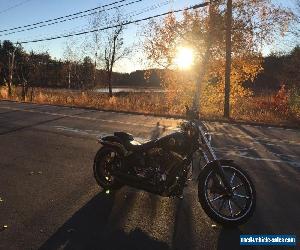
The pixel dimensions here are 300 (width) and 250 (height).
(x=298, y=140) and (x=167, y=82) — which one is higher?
(x=167, y=82)

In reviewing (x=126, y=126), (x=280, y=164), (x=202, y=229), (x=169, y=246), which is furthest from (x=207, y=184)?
(x=126, y=126)

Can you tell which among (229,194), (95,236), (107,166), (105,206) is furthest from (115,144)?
(229,194)

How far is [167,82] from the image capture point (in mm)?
24312

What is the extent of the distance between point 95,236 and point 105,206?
1.11 m

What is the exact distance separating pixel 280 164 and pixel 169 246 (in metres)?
5.13

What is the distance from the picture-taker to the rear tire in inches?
262

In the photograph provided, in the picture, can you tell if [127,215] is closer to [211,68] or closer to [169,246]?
[169,246]

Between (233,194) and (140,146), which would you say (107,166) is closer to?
(140,146)

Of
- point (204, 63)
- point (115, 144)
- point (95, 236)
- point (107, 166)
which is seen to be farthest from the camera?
point (204, 63)

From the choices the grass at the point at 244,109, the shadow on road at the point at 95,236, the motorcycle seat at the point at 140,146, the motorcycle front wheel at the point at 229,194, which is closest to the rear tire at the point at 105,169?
the motorcycle seat at the point at 140,146

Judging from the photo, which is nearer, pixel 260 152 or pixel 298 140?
pixel 260 152

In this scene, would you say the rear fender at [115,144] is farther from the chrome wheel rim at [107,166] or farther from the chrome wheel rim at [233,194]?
the chrome wheel rim at [233,194]

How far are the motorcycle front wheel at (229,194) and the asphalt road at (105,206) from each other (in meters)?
0.15

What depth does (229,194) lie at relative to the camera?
5344mm
